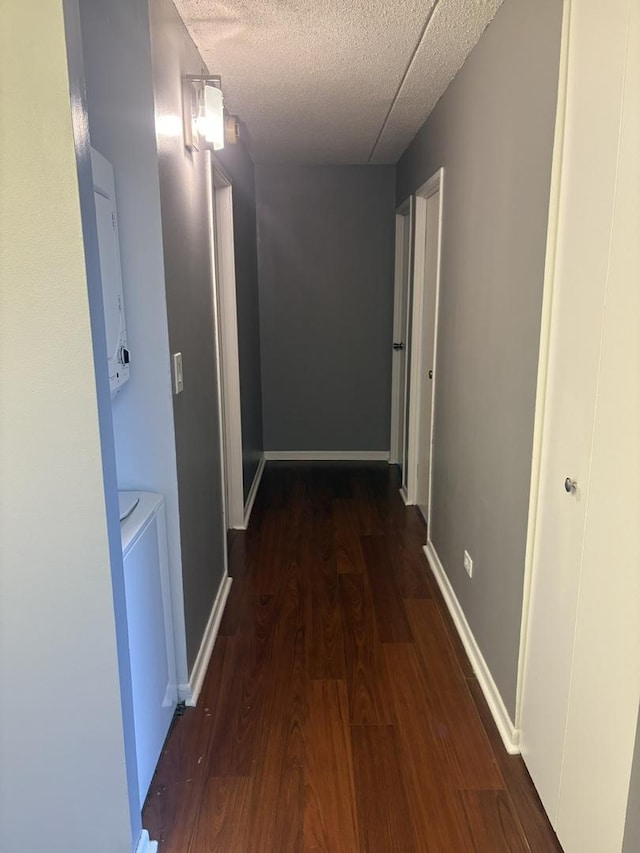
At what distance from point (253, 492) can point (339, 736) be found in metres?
2.33

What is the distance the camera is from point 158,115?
5.58 ft

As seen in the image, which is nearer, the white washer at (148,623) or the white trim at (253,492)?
the white washer at (148,623)

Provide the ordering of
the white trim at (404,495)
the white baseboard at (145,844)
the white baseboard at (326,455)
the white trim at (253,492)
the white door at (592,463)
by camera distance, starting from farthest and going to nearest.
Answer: the white baseboard at (326,455), the white trim at (404,495), the white trim at (253,492), the white baseboard at (145,844), the white door at (592,463)

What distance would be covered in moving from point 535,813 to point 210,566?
1456 mm

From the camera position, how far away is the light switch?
1.89 m

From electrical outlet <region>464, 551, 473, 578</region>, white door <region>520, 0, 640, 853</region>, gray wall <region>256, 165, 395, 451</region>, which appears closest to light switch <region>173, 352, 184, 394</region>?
white door <region>520, 0, 640, 853</region>

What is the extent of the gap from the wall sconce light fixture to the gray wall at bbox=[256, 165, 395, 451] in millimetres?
2577

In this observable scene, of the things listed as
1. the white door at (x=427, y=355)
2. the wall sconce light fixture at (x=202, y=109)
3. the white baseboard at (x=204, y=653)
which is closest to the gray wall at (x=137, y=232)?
the white baseboard at (x=204, y=653)

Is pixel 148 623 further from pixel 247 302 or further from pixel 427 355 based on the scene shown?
pixel 247 302

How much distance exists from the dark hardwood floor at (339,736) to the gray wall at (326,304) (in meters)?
1.97

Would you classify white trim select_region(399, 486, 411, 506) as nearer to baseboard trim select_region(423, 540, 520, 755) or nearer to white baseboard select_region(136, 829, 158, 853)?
baseboard trim select_region(423, 540, 520, 755)

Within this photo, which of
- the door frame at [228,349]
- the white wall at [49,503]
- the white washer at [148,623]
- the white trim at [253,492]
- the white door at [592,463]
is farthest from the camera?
the white trim at [253,492]

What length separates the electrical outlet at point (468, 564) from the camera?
2.38 m

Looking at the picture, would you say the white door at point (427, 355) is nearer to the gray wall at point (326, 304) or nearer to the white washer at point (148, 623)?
the gray wall at point (326, 304)
